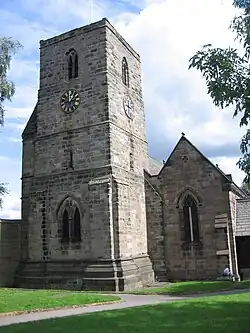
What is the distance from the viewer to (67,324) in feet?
37.1

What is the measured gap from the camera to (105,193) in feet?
74.1

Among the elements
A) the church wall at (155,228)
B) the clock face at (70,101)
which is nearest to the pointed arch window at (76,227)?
the church wall at (155,228)

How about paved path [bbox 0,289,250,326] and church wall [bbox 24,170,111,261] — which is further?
church wall [bbox 24,170,111,261]

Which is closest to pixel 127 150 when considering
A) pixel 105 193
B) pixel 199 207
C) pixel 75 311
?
pixel 105 193

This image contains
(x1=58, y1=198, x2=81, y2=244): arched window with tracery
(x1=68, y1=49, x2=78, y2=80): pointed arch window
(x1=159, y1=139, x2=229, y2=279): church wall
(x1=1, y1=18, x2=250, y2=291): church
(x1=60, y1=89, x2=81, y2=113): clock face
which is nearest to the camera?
(x1=1, y1=18, x2=250, y2=291): church

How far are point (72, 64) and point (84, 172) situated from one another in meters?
7.63

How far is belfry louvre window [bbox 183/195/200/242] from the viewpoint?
26031 mm

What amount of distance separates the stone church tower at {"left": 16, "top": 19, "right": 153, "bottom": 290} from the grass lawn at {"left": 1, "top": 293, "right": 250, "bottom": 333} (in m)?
8.10

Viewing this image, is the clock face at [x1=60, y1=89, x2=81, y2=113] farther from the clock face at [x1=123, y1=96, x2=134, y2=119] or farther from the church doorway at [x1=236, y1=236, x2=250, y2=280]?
the church doorway at [x1=236, y1=236, x2=250, y2=280]

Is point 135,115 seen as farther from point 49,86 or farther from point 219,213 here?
point 219,213

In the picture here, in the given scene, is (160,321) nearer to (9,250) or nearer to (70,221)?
(70,221)

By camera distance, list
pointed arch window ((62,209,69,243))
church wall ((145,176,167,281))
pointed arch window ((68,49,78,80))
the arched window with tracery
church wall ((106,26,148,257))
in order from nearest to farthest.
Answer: church wall ((106,26,148,257))
the arched window with tracery
pointed arch window ((62,209,69,243))
church wall ((145,176,167,281))
pointed arch window ((68,49,78,80))

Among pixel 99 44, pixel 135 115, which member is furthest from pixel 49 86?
pixel 135 115

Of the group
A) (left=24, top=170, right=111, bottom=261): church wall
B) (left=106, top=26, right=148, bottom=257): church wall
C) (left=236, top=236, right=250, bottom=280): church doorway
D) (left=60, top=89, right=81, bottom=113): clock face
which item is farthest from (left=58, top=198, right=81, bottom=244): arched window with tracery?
(left=236, top=236, right=250, bottom=280): church doorway
